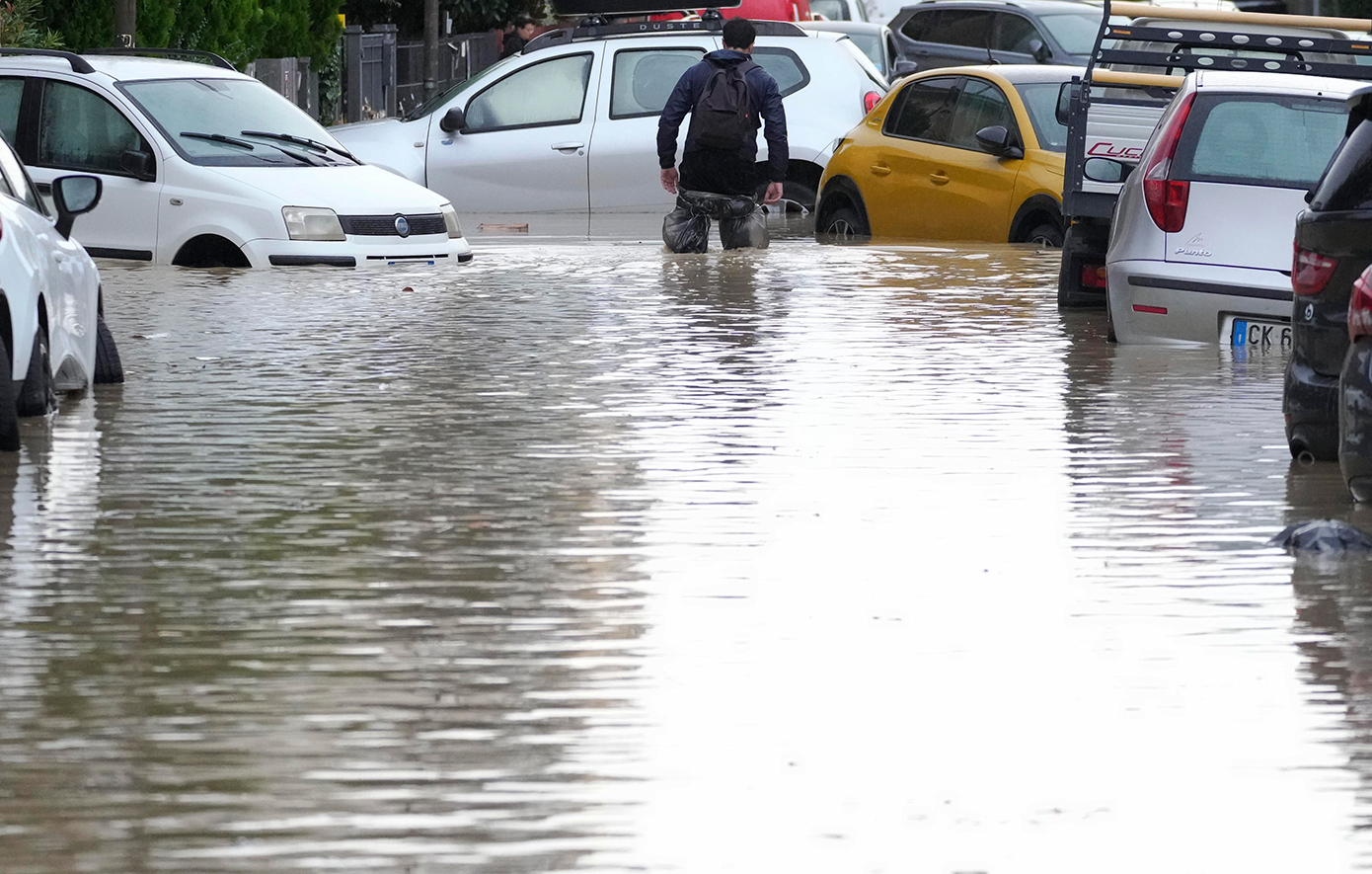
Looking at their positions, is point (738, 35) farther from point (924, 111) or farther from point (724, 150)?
point (924, 111)

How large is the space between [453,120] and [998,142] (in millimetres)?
5102

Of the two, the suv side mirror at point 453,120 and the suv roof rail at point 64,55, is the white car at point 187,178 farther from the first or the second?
the suv side mirror at point 453,120

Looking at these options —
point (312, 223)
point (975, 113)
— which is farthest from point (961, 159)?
point (312, 223)

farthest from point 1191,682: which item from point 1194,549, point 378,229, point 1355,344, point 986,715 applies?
point 378,229

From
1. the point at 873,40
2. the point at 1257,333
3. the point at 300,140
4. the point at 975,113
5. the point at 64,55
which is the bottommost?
the point at 1257,333

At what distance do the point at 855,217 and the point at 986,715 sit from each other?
1404 centimetres

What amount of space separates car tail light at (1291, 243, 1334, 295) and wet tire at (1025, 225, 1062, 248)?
891 centimetres

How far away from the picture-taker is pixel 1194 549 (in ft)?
24.5

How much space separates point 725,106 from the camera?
56.9ft

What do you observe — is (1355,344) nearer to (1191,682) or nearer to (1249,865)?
(1191,682)

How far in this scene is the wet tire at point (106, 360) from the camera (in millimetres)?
11258

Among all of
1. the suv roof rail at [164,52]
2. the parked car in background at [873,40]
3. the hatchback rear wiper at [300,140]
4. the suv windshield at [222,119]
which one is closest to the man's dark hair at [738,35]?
the hatchback rear wiper at [300,140]

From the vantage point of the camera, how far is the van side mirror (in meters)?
14.3

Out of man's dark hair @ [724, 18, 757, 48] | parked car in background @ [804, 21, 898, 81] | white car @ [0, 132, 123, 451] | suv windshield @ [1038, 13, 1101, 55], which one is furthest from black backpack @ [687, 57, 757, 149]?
suv windshield @ [1038, 13, 1101, 55]
